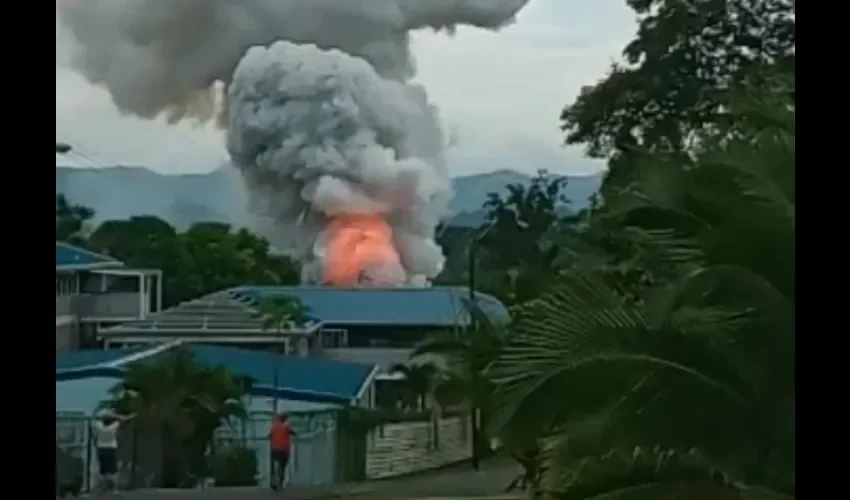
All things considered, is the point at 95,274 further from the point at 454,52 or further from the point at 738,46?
the point at 738,46

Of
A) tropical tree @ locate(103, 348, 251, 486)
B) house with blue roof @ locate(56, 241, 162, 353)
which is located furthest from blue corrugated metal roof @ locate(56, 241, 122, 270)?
tropical tree @ locate(103, 348, 251, 486)

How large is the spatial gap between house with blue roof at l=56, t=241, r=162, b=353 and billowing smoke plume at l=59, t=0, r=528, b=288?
0.87ft

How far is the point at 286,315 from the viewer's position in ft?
7.25

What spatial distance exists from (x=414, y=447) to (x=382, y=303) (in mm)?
345

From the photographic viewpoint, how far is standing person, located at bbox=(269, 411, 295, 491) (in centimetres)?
218

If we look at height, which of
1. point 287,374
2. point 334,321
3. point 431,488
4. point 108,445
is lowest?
point 431,488

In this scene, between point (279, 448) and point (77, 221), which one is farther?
point (279, 448)

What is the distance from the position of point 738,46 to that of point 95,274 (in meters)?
1.32

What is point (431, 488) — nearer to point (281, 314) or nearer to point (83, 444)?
point (281, 314)

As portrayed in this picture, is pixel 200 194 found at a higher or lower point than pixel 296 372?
higher

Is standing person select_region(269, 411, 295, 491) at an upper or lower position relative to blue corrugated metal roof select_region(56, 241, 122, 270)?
lower

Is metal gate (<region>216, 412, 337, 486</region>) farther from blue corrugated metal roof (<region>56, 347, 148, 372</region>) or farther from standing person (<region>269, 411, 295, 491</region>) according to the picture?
blue corrugated metal roof (<region>56, 347, 148, 372</region>)

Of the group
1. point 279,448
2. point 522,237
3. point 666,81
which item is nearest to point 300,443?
point 279,448

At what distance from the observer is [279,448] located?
7.22ft
